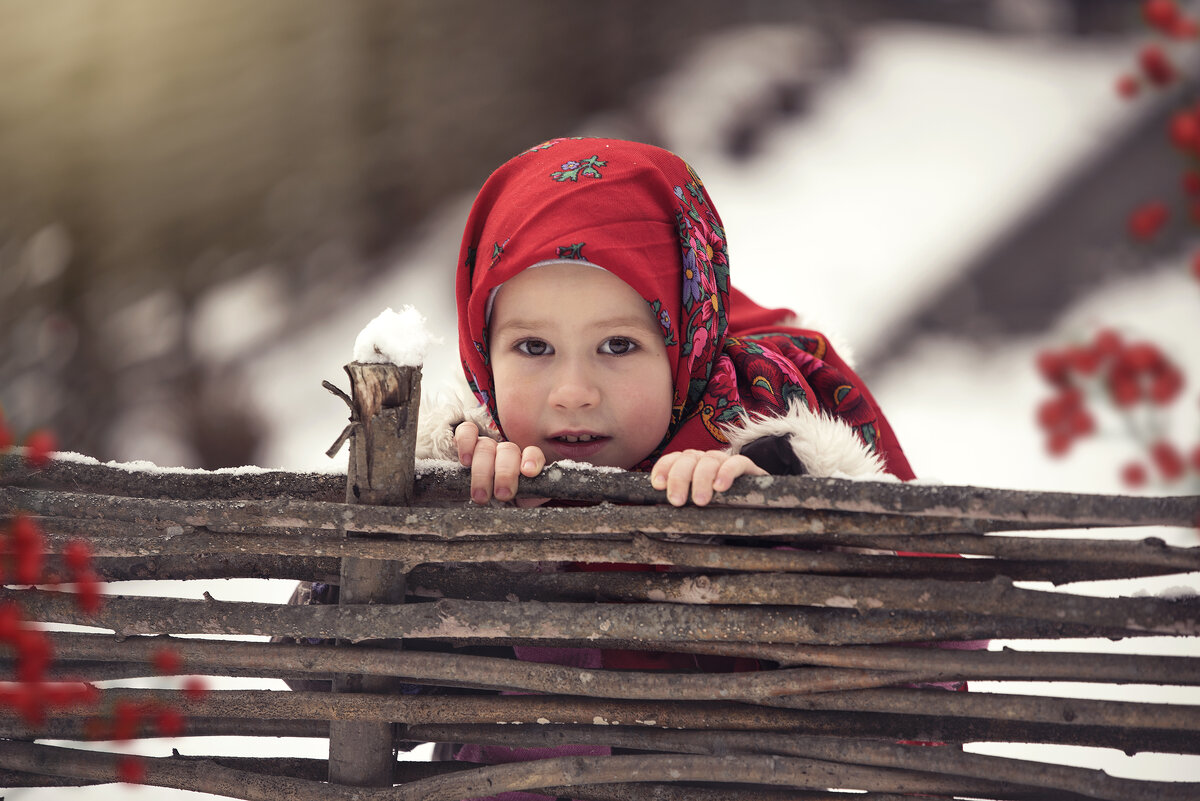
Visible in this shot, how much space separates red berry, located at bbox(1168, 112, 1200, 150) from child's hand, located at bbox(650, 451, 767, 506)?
0.28m

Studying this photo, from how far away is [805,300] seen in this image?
163 centimetres

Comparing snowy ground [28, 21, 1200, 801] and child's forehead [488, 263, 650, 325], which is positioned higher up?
snowy ground [28, 21, 1200, 801]

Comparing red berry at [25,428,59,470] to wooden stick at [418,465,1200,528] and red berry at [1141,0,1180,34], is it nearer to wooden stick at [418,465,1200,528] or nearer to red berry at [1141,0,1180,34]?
wooden stick at [418,465,1200,528]

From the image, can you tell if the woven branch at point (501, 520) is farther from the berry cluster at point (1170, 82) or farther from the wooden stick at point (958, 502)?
the berry cluster at point (1170, 82)

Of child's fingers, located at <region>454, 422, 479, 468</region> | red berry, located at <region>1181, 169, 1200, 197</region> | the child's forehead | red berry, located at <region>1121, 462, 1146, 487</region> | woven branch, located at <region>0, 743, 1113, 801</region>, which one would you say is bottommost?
woven branch, located at <region>0, 743, 1113, 801</region>

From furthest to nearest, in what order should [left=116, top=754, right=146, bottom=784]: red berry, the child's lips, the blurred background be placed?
1. the blurred background
2. the child's lips
3. [left=116, top=754, right=146, bottom=784]: red berry

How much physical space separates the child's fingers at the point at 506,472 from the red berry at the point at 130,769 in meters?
0.32

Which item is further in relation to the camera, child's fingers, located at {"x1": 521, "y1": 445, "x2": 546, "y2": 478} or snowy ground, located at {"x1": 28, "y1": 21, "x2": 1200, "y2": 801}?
snowy ground, located at {"x1": 28, "y1": 21, "x2": 1200, "y2": 801}

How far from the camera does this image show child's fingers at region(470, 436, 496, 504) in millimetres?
621

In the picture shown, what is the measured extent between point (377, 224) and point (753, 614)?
1.14 m

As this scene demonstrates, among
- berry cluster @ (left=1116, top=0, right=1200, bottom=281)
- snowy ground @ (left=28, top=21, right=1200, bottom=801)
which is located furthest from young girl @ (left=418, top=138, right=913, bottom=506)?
snowy ground @ (left=28, top=21, right=1200, bottom=801)

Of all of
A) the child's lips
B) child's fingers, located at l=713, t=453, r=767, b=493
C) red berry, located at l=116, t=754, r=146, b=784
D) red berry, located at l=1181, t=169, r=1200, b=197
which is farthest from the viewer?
the child's lips

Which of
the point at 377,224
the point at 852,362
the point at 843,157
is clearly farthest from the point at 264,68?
the point at 852,362

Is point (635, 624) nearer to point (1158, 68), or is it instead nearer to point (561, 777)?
point (561, 777)
